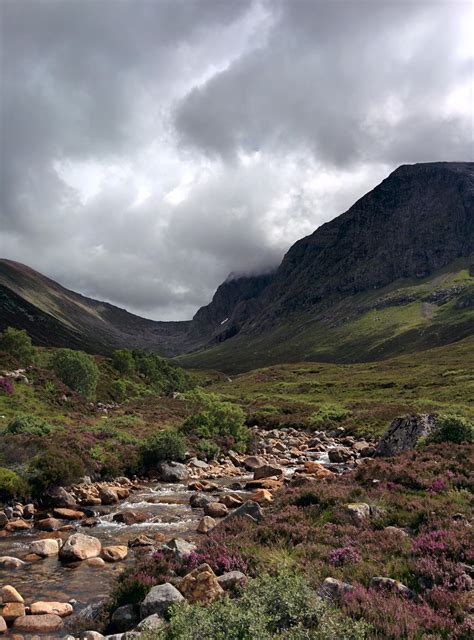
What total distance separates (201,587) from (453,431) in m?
21.6

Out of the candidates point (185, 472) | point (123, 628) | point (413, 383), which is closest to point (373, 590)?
point (123, 628)

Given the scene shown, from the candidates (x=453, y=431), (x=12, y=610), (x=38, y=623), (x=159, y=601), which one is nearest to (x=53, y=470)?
(x=12, y=610)

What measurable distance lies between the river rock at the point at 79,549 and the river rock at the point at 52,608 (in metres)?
3.55

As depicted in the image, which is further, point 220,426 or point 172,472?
point 220,426

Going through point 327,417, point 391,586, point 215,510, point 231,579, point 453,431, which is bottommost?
point 327,417

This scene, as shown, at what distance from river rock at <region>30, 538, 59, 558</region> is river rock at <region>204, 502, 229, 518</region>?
711 cm

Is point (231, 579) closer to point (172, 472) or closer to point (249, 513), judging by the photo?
point (249, 513)

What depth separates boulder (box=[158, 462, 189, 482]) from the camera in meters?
29.5

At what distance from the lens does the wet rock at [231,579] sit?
9.40 metres

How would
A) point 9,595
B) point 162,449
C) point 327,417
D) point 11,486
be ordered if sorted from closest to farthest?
point 9,595, point 11,486, point 162,449, point 327,417

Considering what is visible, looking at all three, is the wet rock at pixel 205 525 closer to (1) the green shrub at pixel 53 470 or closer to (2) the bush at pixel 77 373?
(1) the green shrub at pixel 53 470

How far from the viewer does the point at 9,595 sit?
11.7 meters

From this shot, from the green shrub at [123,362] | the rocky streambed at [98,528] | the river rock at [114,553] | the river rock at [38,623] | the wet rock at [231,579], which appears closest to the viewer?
the wet rock at [231,579]

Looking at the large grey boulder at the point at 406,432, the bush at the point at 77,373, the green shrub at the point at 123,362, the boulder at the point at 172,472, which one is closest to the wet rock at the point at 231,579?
the boulder at the point at 172,472
